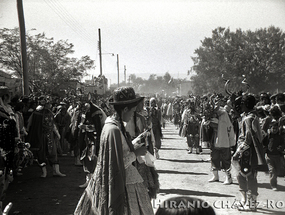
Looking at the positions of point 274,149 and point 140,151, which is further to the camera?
point 274,149

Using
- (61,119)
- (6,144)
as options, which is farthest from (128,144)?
(61,119)

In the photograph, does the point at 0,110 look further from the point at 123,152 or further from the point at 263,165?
the point at 263,165

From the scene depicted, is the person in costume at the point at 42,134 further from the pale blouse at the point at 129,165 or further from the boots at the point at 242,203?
the pale blouse at the point at 129,165

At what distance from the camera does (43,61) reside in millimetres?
28328

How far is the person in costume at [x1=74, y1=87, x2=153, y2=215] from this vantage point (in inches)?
117

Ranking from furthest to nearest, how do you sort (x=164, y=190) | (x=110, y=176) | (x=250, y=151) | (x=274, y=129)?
(x=274, y=129)
(x=164, y=190)
(x=250, y=151)
(x=110, y=176)

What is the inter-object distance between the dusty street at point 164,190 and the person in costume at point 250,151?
1.83 ft

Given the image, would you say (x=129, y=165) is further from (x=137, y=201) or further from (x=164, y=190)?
(x=164, y=190)

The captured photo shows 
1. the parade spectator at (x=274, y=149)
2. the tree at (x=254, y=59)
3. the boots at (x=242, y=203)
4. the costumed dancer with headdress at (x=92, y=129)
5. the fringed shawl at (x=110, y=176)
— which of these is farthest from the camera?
the tree at (x=254, y=59)

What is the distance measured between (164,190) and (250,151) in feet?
8.14

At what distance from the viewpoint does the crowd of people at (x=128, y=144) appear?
10.3 feet

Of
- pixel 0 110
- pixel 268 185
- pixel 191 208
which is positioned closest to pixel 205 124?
pixel 268 185

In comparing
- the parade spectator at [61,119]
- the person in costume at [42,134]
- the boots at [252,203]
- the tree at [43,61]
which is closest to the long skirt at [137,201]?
the boots at [252,203]

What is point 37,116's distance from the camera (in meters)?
8.92
